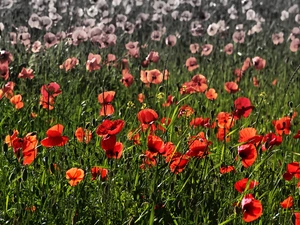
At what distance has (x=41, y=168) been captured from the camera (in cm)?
237

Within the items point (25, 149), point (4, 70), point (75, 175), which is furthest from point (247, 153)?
point (4, 70)

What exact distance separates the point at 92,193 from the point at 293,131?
143cm

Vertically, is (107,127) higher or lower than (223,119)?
higher

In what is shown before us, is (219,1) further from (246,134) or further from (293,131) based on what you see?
(246,134)

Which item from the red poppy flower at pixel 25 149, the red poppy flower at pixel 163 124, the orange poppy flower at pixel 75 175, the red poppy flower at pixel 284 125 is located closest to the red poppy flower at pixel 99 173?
the orange poppy flower at pixel 75 175

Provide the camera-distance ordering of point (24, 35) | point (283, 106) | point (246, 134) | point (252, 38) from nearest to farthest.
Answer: point (246, 134), point (283, 106), point (24, 35), point (252, 38)

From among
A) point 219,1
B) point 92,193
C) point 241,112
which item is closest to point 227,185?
point 241,112

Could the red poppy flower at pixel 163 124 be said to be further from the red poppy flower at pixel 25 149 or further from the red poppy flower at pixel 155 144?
the red poppy flower at pixel 25 149

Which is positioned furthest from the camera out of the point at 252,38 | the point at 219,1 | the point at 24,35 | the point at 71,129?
the point at 219,1

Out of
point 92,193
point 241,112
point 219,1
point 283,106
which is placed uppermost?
point 241,112

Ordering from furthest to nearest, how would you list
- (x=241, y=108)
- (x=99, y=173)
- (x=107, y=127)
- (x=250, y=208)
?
(x=241, y=108) < (x=99, y=173) < (x=107, y=127) < (x=250, y=208)

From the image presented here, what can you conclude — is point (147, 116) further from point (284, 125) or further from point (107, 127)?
point (284, 125)

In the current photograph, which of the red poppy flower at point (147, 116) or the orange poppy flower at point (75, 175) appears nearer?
the orange poppy flower at point (75, 175)

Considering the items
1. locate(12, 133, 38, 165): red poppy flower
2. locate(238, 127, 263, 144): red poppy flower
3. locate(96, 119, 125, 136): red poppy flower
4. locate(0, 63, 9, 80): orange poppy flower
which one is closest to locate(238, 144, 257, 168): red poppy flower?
locate(238, 127, 263, 144): red poppy flower
